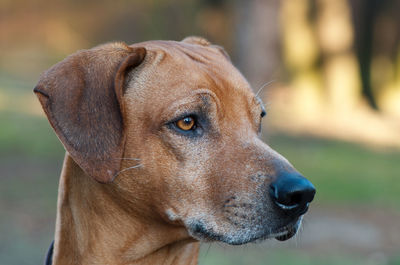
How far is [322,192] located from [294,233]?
335 inches

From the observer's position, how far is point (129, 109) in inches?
138

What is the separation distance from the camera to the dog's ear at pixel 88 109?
3.26 m

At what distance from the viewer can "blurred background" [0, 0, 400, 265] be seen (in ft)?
29.4

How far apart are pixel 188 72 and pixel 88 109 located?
641mm

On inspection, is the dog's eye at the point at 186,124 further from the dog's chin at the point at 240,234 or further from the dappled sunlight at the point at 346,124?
the dappled sunlight at the point at 346,124

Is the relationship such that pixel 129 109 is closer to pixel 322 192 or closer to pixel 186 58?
pixel 186 58

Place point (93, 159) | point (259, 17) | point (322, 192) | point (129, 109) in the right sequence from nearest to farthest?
point (93, 159) → point (129, 109) → point (259, 17) → point (322, 192)

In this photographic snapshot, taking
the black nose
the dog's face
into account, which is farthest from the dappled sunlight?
the black nose

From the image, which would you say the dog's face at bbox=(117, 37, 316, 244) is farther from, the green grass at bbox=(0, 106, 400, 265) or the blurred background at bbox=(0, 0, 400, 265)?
the green grass at bbox=(0, 106, 400, 265)

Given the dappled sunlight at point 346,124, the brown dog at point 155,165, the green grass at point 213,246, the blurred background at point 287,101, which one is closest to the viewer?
the brown dog at point 155,165

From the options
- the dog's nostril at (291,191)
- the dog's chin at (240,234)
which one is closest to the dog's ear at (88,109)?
the dog's chin at (240,234)

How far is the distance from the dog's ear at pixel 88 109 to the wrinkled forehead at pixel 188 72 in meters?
0.27

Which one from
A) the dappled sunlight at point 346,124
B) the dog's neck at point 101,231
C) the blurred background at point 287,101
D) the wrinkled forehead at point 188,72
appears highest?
the wrinkled forehead at point 188,72

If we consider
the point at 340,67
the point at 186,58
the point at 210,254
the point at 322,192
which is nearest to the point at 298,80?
the point at 340,67
